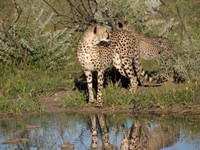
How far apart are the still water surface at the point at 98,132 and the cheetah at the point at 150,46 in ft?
9.83

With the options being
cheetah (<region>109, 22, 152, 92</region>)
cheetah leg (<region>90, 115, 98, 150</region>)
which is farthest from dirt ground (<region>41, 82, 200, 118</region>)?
cheetah leg (<region>90, 115, 98, 150</region>)

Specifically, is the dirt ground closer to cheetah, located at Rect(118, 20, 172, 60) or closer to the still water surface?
the still water surface

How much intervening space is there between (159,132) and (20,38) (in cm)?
584

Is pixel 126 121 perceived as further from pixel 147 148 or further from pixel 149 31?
pixel 149 31

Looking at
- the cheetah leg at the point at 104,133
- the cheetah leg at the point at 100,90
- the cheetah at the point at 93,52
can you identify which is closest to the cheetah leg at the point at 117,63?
the cheetah at the point at 93,52

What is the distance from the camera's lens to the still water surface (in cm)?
919

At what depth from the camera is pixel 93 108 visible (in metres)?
12.0

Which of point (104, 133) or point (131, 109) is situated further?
point (131, 109)

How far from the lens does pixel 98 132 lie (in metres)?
10.1

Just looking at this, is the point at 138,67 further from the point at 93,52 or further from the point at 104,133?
the point at 104,133

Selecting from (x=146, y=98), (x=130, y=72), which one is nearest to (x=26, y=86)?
(x=130, y=72)

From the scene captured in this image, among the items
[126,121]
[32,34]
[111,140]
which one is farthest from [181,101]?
[32,34]

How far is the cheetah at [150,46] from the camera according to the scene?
14.1m

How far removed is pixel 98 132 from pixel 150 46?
14.7 feet
